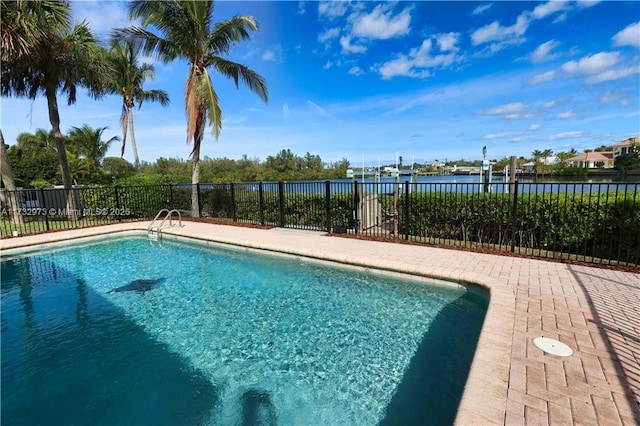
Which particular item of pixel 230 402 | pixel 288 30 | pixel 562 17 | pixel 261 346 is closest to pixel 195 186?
pixel 288 30

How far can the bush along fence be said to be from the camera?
5.37 metres

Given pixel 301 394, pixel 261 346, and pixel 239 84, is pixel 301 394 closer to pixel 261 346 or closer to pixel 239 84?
pixel 261 346

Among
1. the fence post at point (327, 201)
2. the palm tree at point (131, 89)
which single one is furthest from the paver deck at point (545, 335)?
the palm tree at point (131, 89)

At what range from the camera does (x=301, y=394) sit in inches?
107

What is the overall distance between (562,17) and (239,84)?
10.3 m

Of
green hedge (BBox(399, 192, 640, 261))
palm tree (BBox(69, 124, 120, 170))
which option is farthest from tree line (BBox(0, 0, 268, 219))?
palm tree (BBox(69, 124, 120, 170))

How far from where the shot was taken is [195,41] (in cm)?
1008

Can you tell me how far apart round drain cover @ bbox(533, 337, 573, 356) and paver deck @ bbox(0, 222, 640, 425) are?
5 cm

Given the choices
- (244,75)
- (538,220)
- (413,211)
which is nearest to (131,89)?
(244,75)

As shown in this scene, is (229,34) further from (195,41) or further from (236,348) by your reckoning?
(236,348)

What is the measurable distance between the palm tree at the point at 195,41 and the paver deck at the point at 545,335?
7.20m

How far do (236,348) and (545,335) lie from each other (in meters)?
3.16

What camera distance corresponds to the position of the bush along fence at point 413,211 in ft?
17.6

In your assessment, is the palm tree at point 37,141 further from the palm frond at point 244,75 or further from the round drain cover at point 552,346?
the round drain cover at point 552,346
